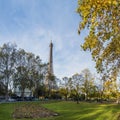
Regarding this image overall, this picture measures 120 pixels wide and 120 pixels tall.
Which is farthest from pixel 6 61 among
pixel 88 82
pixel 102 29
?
pixel 102 29

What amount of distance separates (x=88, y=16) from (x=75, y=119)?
20956 millimetres

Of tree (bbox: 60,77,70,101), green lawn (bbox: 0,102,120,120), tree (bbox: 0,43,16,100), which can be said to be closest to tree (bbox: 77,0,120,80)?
green lawn (bbox: 0,102,120,120)

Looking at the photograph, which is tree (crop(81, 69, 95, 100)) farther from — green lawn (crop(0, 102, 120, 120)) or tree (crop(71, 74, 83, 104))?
green lawn (crop(0, 102, 120, 120))

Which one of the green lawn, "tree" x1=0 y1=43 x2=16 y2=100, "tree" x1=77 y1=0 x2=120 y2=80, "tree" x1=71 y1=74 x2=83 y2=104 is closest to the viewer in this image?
"tree" x1=77 y1=0 x2=120 y2=80

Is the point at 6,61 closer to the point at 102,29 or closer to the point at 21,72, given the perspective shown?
the point at 21,72

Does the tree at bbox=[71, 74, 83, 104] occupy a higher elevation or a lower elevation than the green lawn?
higher

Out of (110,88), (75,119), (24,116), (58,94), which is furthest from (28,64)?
(110,88)

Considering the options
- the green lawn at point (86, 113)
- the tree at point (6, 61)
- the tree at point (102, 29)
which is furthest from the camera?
the tree at point (6, 61)

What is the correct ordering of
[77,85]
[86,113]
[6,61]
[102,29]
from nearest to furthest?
[102,29], [86,113], [6,61], [77,85]

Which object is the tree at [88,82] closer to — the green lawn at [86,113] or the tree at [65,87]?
the tree at [65,87]

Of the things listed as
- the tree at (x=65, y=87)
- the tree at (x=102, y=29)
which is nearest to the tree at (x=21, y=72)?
the tree at (x=65, y=87)

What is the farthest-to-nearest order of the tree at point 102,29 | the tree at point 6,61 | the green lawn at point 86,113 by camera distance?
the tree at point 6,61 → the green lawn at point 86,113 → the tree at point 102,29

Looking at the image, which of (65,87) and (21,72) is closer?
(21,72)

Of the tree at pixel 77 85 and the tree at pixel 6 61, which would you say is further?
the tree at pixel 77 85
